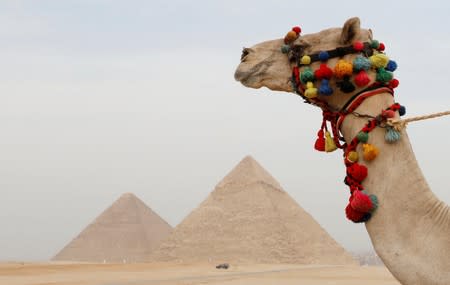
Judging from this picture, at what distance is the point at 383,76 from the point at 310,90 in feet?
0.99

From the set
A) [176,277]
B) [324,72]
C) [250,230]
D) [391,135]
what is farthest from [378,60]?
[250,230]

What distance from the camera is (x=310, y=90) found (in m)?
2.90

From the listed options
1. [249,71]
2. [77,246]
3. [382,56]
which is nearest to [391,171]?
[382,56]

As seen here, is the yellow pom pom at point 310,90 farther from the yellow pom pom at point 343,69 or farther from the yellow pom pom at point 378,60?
the yellow pom pom at point 378,60

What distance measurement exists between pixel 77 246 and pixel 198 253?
21.6 meters

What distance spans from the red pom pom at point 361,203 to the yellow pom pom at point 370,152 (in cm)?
14

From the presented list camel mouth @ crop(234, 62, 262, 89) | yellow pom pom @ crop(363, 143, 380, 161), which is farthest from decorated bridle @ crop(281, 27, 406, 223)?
camel mouth @ crop(234, 62, 262, 89)

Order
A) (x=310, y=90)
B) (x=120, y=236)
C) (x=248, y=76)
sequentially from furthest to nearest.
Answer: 1. (x=120, y=236)
2. (x=248, y=76)
3. (x=310, y=90)

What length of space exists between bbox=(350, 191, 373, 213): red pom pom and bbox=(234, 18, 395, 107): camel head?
1.47ft

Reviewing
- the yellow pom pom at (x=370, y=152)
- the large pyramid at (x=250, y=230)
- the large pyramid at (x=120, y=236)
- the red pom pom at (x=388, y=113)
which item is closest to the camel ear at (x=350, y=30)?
the red pom pom at (x=388, y=113)

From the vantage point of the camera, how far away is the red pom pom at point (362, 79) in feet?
9.16

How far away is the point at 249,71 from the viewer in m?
3.05

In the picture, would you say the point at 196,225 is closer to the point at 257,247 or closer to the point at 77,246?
the point at 257,247

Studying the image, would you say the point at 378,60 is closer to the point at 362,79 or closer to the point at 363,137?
the point at 362,79
